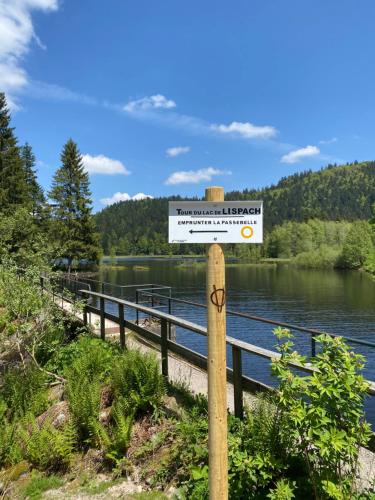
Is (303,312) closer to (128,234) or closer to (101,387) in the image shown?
(101,387)

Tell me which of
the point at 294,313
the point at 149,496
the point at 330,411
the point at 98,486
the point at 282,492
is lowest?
the point at 294,313

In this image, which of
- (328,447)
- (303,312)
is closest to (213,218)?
(328,447)

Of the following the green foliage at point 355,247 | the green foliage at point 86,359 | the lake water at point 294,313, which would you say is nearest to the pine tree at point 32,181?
the lake water at point 294,313

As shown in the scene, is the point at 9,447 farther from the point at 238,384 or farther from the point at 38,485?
the point at 238,384

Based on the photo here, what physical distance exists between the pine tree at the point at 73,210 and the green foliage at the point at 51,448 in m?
45.1

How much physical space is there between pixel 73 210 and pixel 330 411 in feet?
164

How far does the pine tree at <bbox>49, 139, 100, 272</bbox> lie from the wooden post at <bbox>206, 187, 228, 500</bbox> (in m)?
47.7

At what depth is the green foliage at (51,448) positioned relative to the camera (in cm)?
482

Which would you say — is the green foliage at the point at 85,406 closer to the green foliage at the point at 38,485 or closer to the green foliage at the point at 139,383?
the green foliage at the point at 139,383

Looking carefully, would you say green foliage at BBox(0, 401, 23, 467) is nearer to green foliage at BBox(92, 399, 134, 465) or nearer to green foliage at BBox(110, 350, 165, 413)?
green foliage at BBox(92, 399, 134, 465)

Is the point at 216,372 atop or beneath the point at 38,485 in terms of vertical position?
atop

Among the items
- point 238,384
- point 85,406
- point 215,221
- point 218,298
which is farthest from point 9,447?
point 215,221

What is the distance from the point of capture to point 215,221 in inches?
112

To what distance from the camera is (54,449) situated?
15.8 feet
